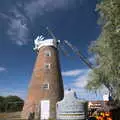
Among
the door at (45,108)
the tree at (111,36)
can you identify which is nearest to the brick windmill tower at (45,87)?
the door at (45,108)

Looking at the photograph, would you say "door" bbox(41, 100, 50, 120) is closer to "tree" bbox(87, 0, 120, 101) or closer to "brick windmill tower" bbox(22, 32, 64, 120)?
"brick windmill tower" bbox(22, 32, 64, 120)

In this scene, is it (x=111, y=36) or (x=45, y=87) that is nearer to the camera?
(x=111, y=36)

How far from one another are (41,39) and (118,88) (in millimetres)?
29133

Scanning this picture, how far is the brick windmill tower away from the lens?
38.7 m

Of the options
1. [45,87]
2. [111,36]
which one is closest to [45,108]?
[45,87]

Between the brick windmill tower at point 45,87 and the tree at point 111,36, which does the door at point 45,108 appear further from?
the tree at point 111,36

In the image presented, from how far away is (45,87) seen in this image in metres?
39.2

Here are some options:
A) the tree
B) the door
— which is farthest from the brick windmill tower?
the tree

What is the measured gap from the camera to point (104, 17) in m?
14.9

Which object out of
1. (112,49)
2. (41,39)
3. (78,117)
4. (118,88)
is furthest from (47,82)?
(112,49)

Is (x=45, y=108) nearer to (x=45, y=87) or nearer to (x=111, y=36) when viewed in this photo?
(x=45, y=87)

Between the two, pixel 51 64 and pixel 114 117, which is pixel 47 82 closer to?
pixel 51 64

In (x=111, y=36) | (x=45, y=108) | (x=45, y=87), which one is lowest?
(x=45, y=108)

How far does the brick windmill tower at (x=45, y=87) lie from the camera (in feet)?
127
